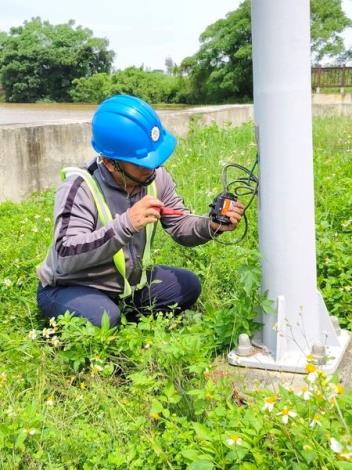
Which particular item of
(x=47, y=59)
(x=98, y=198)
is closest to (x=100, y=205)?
(x=98, y=198)

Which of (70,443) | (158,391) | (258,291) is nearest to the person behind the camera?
(70,443)

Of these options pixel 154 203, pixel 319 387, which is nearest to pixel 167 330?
pixel 154 203

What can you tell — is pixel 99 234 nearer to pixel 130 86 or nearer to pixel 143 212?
pixel 143 212

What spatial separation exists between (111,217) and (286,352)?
0.97m

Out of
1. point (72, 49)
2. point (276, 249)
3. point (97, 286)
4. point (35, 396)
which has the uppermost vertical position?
point (72, 49)

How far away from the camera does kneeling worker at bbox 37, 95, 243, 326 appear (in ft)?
8.71

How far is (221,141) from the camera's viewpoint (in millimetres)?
7242

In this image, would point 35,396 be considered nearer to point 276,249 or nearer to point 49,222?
point 276,249

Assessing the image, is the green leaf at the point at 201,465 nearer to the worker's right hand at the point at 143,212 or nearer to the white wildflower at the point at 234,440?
the white wildflower at the point at 234,440

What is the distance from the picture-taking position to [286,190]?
2.32m

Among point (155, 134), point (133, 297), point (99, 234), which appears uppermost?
point (155, 134)

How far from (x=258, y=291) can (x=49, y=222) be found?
7.87 feet

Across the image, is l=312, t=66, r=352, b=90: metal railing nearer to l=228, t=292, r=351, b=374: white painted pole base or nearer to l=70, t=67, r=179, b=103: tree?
l=70, t=67, r=179, b=103: tree

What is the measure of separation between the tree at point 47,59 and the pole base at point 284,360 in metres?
37.3
